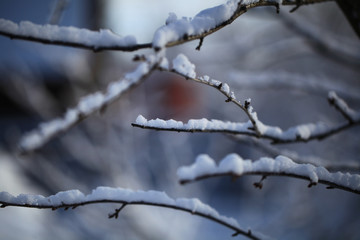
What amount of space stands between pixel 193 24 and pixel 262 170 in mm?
274

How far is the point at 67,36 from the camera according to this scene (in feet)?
1.41

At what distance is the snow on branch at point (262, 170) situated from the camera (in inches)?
16.0

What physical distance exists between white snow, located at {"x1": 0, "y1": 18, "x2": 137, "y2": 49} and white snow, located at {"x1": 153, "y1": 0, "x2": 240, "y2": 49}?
6 cm

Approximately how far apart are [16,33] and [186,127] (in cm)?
31

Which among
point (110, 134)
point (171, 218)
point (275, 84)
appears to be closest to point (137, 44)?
point (275, 84)

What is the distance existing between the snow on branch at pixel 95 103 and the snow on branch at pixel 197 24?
0.04 metres

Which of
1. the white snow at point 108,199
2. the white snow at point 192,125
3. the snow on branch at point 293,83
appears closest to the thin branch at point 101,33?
the white snow at point 192,125

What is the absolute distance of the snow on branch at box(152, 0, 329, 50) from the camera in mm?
404

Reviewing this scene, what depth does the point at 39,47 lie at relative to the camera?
7.06 feet

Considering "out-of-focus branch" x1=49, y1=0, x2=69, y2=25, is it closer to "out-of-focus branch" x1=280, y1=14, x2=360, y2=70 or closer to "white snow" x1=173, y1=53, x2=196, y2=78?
"white snow" x1=173, y1=53, x2=196, y2=78

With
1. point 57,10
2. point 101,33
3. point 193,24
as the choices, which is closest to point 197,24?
point 193,24

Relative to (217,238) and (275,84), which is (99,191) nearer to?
(275,84)

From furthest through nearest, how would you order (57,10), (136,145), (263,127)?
(136,145), (57,10), (263,127)

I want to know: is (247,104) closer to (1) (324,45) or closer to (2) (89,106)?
(2) (89,106)
